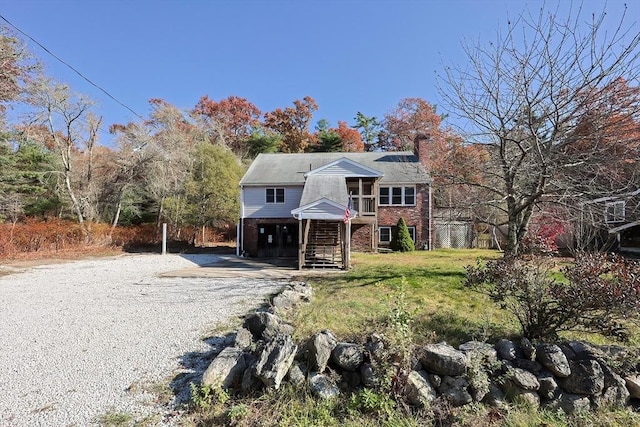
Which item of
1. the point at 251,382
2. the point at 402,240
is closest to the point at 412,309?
the point at 251,382

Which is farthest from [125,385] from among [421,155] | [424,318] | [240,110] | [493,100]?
[240,110]

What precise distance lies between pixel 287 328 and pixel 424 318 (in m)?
2.57

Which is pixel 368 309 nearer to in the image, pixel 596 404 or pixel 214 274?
pixel 596 404

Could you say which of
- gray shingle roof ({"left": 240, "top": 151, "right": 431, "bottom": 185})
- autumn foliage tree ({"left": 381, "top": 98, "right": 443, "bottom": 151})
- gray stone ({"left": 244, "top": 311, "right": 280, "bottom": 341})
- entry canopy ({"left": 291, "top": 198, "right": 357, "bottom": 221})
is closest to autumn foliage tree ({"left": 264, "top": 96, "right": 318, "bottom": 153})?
autumn foliage tree ({"left": 381, "top": 98, "right": 443, "bottom": 151})

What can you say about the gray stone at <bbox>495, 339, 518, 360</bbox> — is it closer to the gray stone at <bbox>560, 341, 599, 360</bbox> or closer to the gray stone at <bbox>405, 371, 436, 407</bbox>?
the gray stone at <bbox>560, 341, 599, 360</bbox>

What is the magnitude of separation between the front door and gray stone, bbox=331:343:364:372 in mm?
13981

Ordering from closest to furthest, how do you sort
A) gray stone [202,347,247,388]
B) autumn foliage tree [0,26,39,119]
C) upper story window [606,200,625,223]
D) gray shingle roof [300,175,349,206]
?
gray stone [202,347,247,388] < upper story window [606,200,625,223] < autumn foliage tree [0,26,39,119] < gray shingle roof [300,175,349,206]

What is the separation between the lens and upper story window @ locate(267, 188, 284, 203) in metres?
17.5

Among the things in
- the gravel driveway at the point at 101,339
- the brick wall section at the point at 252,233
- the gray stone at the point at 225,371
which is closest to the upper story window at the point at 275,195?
the brick wall section at the point at 252,233

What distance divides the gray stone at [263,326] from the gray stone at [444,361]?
2313mm

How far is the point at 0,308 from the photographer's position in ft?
23.3

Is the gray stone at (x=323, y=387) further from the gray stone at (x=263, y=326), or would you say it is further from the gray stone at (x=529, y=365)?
the gray stone at (x=529, y=365)

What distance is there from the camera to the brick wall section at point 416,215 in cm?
1819

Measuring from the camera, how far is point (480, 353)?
3.69m
